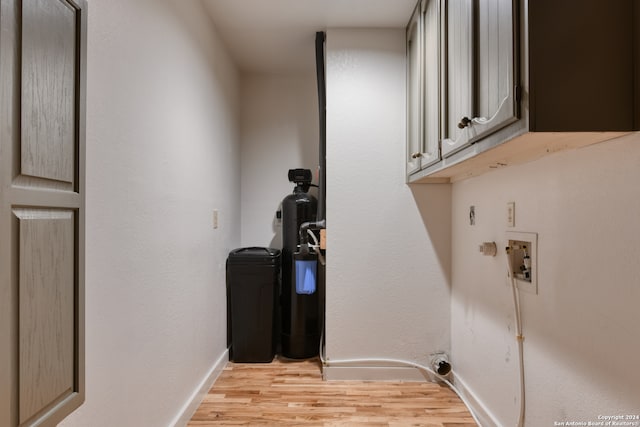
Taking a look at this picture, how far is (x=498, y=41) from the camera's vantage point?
108cm

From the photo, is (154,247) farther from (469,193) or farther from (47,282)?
(469,193)

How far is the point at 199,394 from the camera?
215cm

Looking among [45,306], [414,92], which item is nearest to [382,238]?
[414,92]

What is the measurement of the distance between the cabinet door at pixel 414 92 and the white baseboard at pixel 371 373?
1.31m

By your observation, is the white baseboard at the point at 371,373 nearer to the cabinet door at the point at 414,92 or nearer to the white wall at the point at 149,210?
the white wall at the point at 149,210

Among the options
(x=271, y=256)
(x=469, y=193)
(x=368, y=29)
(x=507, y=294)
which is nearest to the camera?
(x=507, y=294)

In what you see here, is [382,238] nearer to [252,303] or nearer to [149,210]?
[252,303]

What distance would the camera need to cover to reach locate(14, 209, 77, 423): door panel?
0.65 m

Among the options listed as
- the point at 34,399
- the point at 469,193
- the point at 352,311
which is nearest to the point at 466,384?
the point at 352,311

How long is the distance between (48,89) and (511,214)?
1.66 m

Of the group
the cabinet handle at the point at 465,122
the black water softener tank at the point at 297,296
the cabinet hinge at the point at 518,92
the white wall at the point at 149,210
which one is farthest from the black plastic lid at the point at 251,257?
the cabinet hinge at the point at 518,92

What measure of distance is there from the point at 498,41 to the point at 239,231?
2.58 meters

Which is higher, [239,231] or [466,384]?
[239,231]

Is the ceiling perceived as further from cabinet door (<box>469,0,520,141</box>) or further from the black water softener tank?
cabinet door (<box>469,0,520,141</box>)
